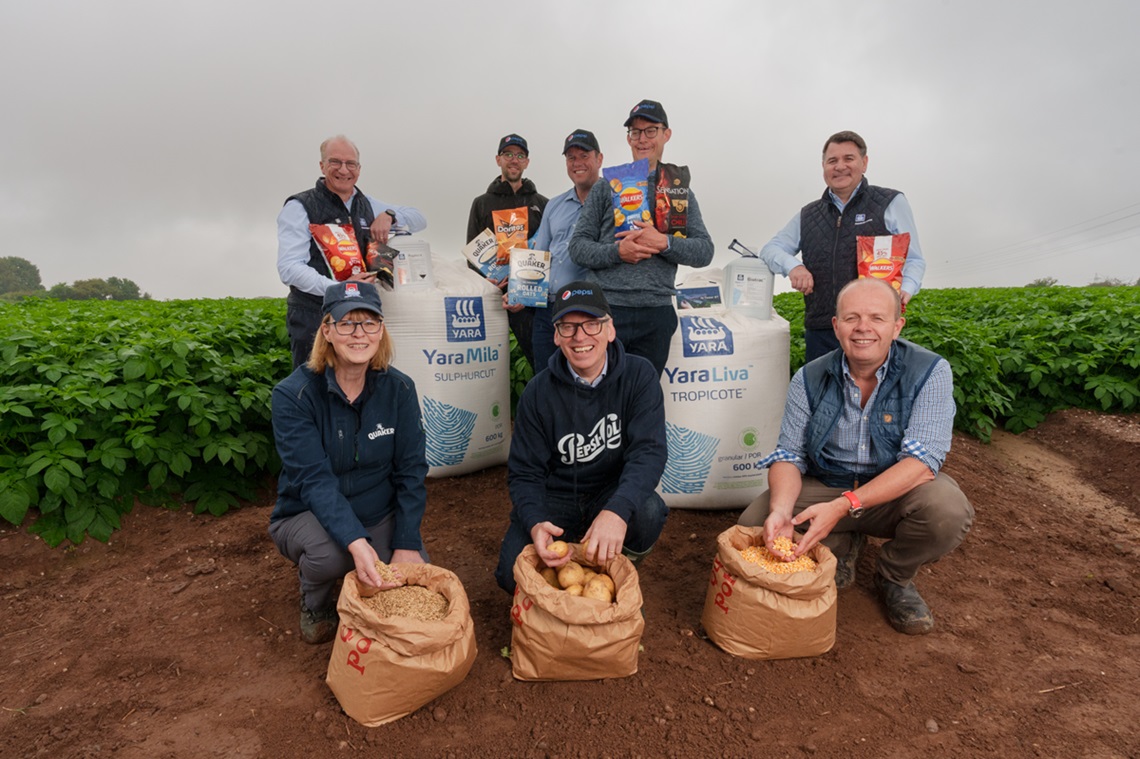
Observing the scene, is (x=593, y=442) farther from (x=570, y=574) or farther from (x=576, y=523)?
(x=570, y=574)

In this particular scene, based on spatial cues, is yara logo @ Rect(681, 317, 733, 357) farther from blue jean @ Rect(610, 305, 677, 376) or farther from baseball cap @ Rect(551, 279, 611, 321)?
baseball cap @ Rect(551, 279, 611, 321)

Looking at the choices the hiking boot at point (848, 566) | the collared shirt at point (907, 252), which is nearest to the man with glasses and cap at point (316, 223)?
the collared shirt at point (907, 252)

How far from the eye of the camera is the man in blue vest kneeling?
2.57 meters

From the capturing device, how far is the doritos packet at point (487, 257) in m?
4.27

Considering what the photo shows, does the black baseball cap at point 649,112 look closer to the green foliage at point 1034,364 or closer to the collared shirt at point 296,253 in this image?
the collared shirt at point 296,253

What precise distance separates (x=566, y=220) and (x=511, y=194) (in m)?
1.33

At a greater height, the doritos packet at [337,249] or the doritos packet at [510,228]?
the doritos packet at [510,228]

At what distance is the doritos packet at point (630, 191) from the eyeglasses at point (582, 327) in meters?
0.90

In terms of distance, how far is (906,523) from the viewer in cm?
274

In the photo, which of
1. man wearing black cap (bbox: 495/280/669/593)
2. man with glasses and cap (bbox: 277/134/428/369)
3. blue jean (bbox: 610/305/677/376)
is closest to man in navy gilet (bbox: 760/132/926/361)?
blue jean (bbox: 610/305/677/376)

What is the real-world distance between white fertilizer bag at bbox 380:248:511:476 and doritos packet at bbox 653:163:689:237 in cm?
130

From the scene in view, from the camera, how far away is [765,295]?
12.6 feet

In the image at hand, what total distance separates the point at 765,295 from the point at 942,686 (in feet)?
7.06

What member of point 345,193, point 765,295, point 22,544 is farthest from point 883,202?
point 22,544
